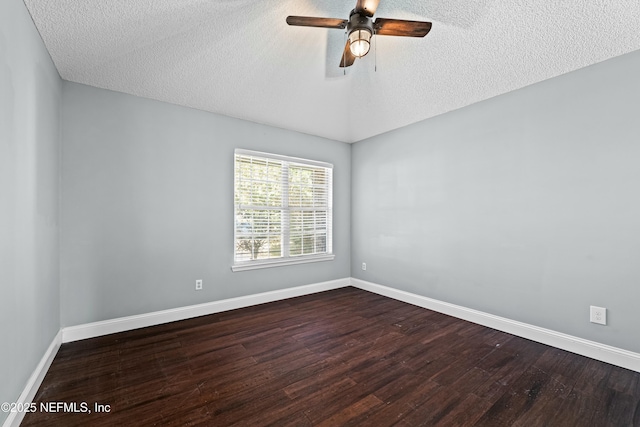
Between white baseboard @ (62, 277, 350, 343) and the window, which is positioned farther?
the window

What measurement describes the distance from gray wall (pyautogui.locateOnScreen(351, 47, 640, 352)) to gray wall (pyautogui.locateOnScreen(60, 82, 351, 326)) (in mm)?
2177

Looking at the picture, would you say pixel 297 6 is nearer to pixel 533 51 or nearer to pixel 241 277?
pixel 533 51

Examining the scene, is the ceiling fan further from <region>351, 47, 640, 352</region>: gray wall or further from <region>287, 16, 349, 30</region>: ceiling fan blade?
<region>351, 47, 640, 352</region>: gray wall

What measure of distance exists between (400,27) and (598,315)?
284cm

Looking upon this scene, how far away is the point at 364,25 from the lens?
1.73m

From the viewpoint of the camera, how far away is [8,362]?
146cm

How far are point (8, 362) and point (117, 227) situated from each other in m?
1.60

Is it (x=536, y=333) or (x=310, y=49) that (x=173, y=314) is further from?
(x=536, y=333)

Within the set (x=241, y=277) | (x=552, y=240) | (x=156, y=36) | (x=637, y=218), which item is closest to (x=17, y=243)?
(x=156, y=36)

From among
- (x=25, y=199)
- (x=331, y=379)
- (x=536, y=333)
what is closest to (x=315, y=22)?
(x=25, y=199)

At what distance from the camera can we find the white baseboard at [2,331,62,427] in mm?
1478

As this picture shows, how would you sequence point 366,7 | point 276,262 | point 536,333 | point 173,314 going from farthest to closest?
point 276,262
point 173,314
point 536,333
point 366,7

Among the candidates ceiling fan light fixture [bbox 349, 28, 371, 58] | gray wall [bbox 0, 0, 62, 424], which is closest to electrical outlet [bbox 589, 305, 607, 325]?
ceiling fan light fixture [bbox 349, 28, 371, 58]

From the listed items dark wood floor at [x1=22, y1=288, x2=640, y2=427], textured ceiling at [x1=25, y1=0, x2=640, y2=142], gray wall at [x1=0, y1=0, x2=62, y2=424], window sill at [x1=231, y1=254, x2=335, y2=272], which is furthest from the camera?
window sill at [x1=231, y1=254, x2=335, y2=272]
